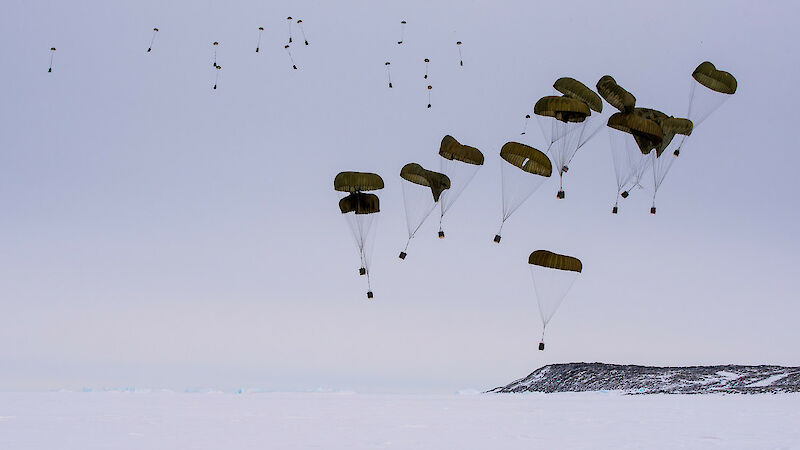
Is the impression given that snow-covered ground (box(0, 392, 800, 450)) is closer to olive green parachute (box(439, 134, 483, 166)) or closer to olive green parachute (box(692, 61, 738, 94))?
olive green parachute (box(439, 134, 483, 166))

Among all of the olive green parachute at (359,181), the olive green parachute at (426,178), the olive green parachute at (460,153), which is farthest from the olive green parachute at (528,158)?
the olive green parachute at (359,181)

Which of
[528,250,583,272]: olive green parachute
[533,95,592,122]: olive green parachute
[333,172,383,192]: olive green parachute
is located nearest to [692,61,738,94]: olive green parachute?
[533,95,592,122]: olive green parachute

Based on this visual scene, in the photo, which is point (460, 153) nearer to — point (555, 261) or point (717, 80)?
point (555, 261)

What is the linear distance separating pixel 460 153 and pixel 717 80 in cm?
1358

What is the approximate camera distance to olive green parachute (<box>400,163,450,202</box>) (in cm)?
4038

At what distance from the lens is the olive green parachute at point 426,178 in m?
40.4

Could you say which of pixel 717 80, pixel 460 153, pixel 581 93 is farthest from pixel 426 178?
pixel 717 80

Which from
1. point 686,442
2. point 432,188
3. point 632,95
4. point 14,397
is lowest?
point 686,442

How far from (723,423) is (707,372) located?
3219 cm

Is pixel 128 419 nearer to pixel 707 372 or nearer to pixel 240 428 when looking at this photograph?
pixel 240 428

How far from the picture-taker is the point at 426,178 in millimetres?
40562

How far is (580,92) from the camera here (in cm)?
3916

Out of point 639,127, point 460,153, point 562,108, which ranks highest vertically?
point 562,108

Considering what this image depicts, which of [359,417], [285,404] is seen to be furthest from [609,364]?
[359,417]
